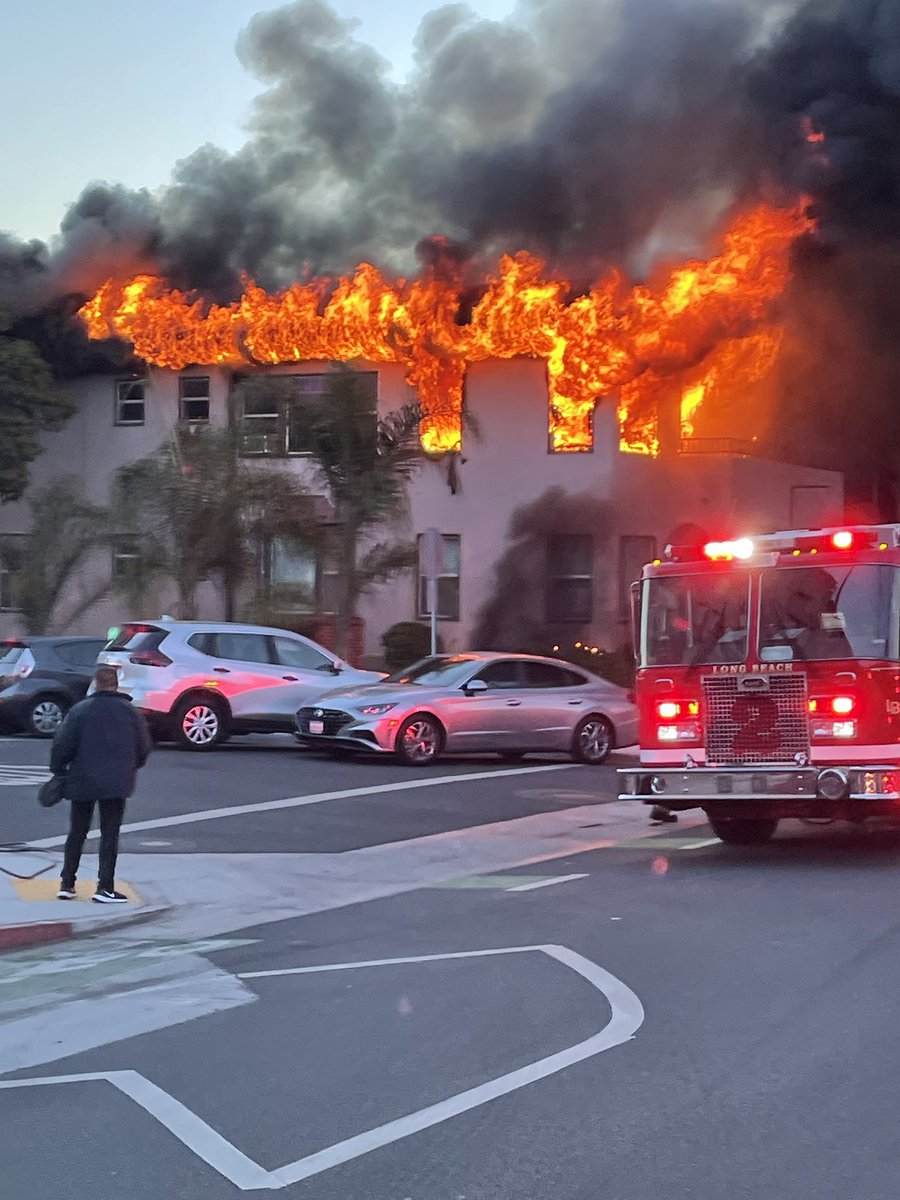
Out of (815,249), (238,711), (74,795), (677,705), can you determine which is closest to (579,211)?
(815,249)

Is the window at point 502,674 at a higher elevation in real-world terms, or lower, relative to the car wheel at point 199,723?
higher

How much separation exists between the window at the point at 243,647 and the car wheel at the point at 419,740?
275 centimetres

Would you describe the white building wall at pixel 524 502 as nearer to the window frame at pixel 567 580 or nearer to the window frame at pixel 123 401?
the window frame at pixel 567 580

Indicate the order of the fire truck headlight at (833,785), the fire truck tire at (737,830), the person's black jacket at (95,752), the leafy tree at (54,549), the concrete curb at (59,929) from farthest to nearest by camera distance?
the leafy tree at (54,549) < the fire truck tire at (737,830) < the fire truck headlight at (833,785) < the person's black jacket at (95,752) < the concrete curb at (59,929)

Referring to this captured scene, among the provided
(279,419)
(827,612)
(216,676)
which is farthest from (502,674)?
(279,419)

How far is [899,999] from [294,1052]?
2785 mm

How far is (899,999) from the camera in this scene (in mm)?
7484

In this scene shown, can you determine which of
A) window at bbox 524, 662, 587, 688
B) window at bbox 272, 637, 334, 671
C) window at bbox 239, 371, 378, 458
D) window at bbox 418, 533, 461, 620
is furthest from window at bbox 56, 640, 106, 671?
window at bbox 418, 533, 461, 620

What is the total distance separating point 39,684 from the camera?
21.0 metres

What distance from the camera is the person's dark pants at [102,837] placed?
10578 millimetres

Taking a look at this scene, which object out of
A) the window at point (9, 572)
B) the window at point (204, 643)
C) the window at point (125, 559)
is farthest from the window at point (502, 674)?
the window at point (9, 572)

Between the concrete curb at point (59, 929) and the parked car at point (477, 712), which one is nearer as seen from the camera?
the concrete curb at point (59, 929)

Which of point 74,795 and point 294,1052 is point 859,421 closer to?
point 74,795

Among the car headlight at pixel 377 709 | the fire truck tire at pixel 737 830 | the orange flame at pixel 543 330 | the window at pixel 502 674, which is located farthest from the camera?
the orange flame at pixel 543 330
